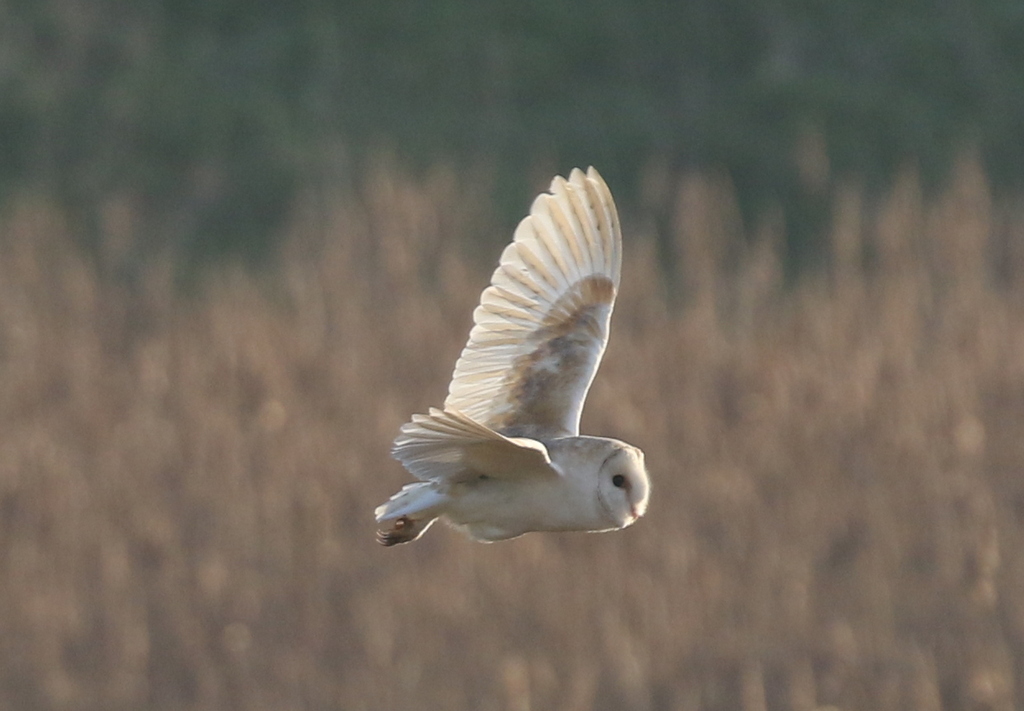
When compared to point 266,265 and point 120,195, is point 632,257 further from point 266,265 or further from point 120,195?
point 120,195

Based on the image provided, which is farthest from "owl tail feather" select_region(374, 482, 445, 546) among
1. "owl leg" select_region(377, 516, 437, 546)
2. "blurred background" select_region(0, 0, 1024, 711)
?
"blurred background" select_region(0, 0, 1024, 711)

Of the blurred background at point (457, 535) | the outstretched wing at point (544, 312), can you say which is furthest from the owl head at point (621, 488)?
the blurred background at point (457, 535)

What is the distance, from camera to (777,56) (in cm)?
1317

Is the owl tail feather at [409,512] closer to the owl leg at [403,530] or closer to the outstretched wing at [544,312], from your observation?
the owl leg at [403,530]

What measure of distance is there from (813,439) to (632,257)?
2130 millimetres

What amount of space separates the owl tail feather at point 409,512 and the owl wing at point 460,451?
28 mm

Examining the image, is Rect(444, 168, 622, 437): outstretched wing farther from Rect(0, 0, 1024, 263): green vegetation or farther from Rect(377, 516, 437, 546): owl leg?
Rect(0, 0, 1024, 263): green vegetation

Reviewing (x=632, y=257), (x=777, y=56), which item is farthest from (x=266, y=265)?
(x=777, y=56)

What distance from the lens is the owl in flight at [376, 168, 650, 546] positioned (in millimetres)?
3043

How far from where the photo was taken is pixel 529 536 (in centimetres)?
682

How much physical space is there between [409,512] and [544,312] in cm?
58

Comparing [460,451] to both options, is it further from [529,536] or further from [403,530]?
[529,536]

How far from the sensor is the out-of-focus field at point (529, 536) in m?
6.53

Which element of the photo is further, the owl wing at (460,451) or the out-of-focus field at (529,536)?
the out-of-focus field at (529,536)
